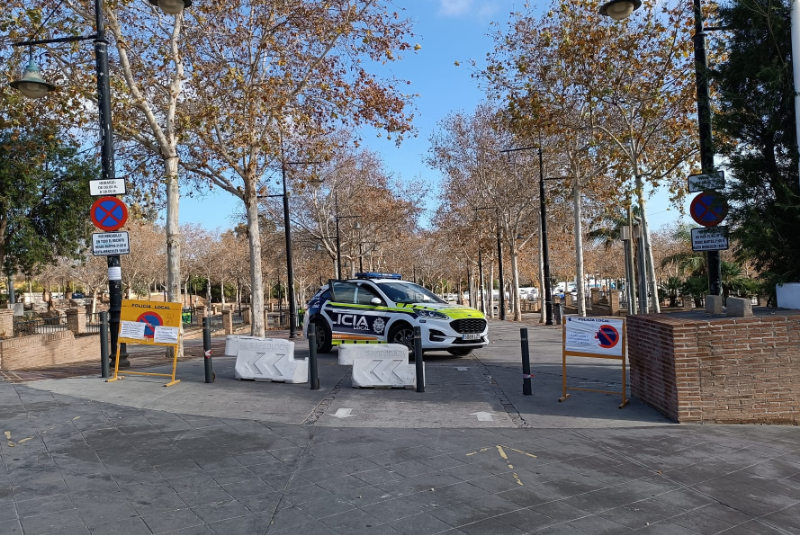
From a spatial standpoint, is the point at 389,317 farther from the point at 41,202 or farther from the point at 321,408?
the point at 41,202

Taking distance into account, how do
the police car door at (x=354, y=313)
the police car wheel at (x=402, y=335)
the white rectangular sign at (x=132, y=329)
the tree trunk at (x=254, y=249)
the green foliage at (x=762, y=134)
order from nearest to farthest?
the green foliage at (x=762, y=134) < the white rectangular sign at (x=132, y=329) < the police car wheel at (x=402, y=335) < the police car door at (x=354, y=313) < the tree trunk at (x=254, y=249)

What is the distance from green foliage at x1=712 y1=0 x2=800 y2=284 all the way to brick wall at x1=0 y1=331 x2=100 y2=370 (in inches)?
507

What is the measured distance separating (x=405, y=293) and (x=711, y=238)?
653cm

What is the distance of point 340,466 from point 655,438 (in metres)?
3.37

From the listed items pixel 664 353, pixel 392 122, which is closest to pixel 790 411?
pixel 664 353

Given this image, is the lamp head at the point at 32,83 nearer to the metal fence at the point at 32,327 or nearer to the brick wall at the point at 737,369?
the metal fence at the point at 32,327

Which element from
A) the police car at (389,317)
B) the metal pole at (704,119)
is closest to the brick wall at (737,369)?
the metal pole at (704,119)

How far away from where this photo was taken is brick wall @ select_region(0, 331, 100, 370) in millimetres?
14789

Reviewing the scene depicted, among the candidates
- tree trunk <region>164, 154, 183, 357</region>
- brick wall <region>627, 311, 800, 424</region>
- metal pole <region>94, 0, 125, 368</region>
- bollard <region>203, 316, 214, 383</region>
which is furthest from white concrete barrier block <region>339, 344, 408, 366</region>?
tree trunk <region>164, 154, 183, 357</region>

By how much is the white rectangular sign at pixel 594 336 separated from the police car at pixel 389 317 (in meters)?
4.16

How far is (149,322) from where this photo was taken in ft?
32.7

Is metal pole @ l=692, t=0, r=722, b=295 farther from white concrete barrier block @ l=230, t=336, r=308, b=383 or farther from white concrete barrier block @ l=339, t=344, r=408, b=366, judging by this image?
white concrete barrier block @ l=230, t=336, r=308, b=383

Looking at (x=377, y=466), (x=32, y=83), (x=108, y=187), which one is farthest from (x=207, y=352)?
(x=32, y=83)

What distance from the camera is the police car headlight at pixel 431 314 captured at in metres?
12.7
